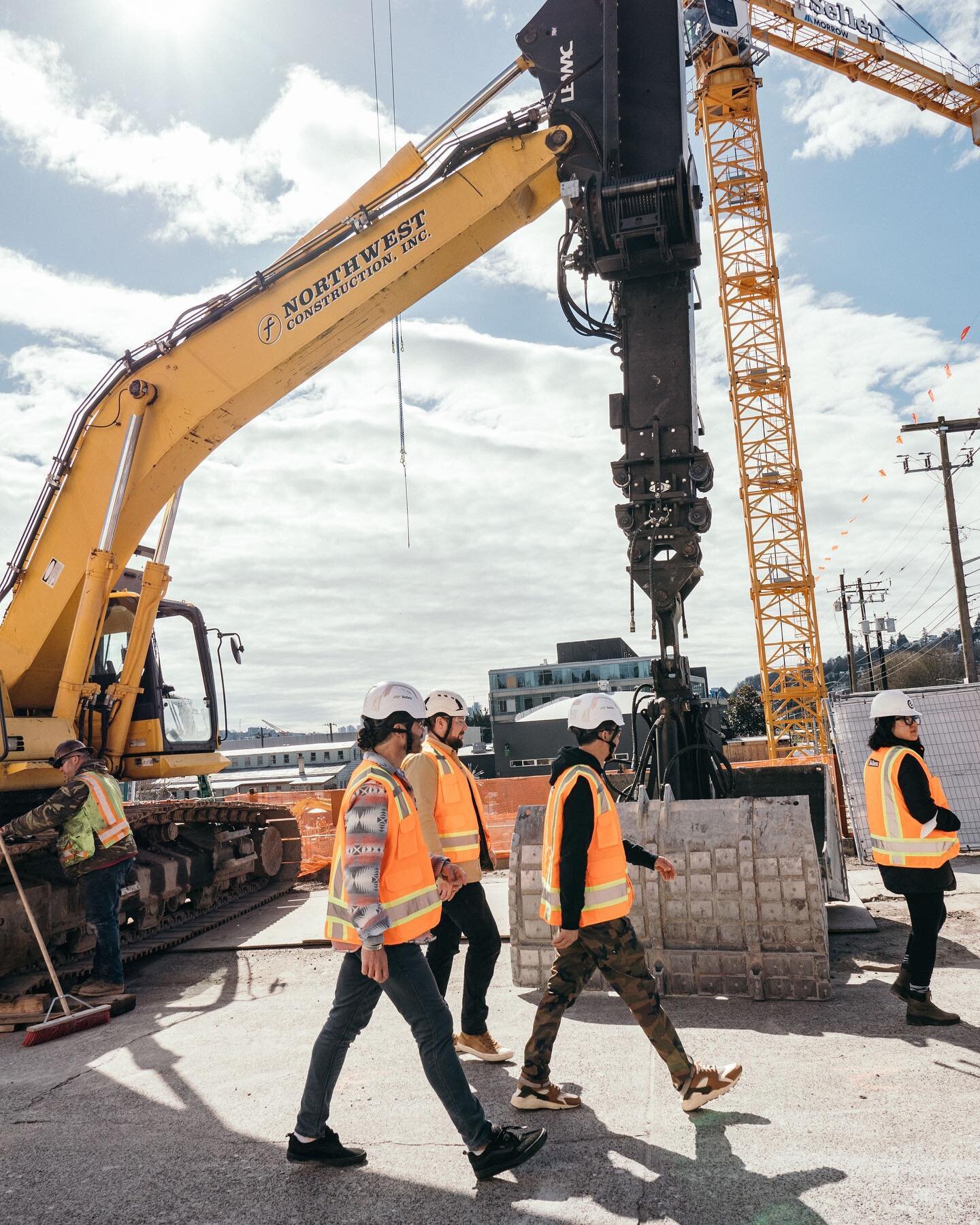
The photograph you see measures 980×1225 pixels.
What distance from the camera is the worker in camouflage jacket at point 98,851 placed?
23.2ft

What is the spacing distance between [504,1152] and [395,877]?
3.66ft

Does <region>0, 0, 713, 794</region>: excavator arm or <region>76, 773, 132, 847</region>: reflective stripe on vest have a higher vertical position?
<region>0, 0, 713, 794</region>: excavator arm

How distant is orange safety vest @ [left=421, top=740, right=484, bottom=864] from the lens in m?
5.30

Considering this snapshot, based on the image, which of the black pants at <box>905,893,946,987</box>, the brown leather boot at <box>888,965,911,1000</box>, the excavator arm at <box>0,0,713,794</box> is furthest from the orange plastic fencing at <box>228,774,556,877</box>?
the black pants at <box>905,893,946,987</box>

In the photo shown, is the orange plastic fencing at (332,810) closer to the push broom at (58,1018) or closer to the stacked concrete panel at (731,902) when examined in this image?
the push broom at (58,1018)

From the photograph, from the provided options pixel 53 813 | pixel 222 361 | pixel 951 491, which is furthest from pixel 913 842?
pixel 951 491

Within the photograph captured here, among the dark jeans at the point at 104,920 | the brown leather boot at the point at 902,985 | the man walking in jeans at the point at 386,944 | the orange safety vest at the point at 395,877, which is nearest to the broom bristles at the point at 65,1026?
the dark jeans at the point at 104,920

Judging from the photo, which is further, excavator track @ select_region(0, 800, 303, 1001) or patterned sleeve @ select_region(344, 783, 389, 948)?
excavator track @ select_region(0, 800, 303, 1001)

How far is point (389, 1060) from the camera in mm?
5207

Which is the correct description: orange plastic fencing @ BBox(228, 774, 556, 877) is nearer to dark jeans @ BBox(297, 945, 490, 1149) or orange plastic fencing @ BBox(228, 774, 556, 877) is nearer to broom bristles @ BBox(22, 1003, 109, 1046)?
broom bristles @ BBox(22, 1003, 109, 1046)

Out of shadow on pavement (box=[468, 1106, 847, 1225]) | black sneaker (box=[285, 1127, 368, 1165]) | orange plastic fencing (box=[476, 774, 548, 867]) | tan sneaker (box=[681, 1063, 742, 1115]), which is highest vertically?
orange plastic fencing (box=[476, 774, 548, 867])

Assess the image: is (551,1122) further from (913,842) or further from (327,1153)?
(913,842)

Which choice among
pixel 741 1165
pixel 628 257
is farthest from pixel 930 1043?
pixel 628 257

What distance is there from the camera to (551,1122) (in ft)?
13.8
